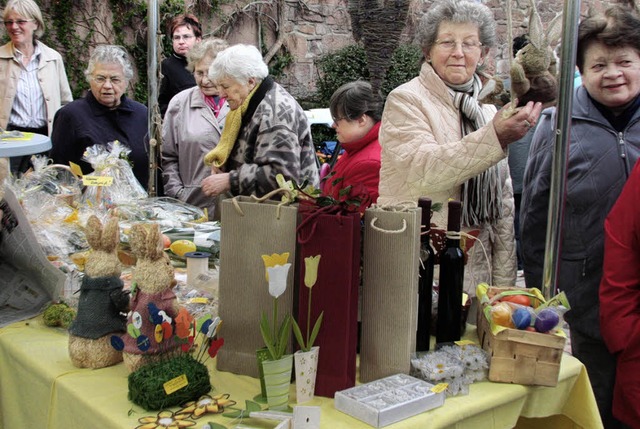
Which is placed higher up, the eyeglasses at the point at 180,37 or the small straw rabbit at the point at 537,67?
the eyeglasses at the point at 180,37

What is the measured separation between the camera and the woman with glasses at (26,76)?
4.37 meters

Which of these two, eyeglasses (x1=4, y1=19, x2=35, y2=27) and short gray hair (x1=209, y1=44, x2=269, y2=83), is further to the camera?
eyeglasses (x1=4, y1=19, x2=35, y2=27)

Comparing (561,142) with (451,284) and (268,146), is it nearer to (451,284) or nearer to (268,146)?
(451,284)

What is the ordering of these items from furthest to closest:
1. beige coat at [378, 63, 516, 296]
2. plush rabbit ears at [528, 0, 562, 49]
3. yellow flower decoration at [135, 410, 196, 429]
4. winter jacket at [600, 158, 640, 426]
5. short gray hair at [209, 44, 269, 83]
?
short gray hair at [209, 44, 269, 83] → beige coat at [378, 63, 516, 296] → winter jacket at [600, 158, 640, 426] → plush rabbit ears at [528, 0, 562, 49] → yellow flower decoration at [135, 410, 196, 429]

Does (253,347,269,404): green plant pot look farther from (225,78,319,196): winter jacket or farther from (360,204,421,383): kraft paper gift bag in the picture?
(225,78,319,196): winter jacket

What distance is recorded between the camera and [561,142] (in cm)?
178

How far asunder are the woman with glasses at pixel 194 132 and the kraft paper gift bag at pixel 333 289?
2148mm

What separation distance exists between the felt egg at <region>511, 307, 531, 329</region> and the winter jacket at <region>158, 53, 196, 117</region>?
331 centimetres

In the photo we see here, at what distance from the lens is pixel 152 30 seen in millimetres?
3182

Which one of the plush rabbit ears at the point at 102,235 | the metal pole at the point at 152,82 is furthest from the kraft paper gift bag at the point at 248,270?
the metal pole at the point at 152,82

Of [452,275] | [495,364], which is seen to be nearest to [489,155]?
[452,275]

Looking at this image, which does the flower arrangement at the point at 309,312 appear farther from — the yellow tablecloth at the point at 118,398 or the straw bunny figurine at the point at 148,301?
the straw bunny figurine at the point at 148,301

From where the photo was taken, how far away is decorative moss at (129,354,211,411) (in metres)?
1.31

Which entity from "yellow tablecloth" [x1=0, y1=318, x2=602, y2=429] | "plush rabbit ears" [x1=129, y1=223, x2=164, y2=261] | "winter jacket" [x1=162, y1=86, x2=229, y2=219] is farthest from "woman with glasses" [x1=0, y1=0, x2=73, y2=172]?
"plush rabbit ears" [x1=129, y1=223, x2=164, y2=261]
